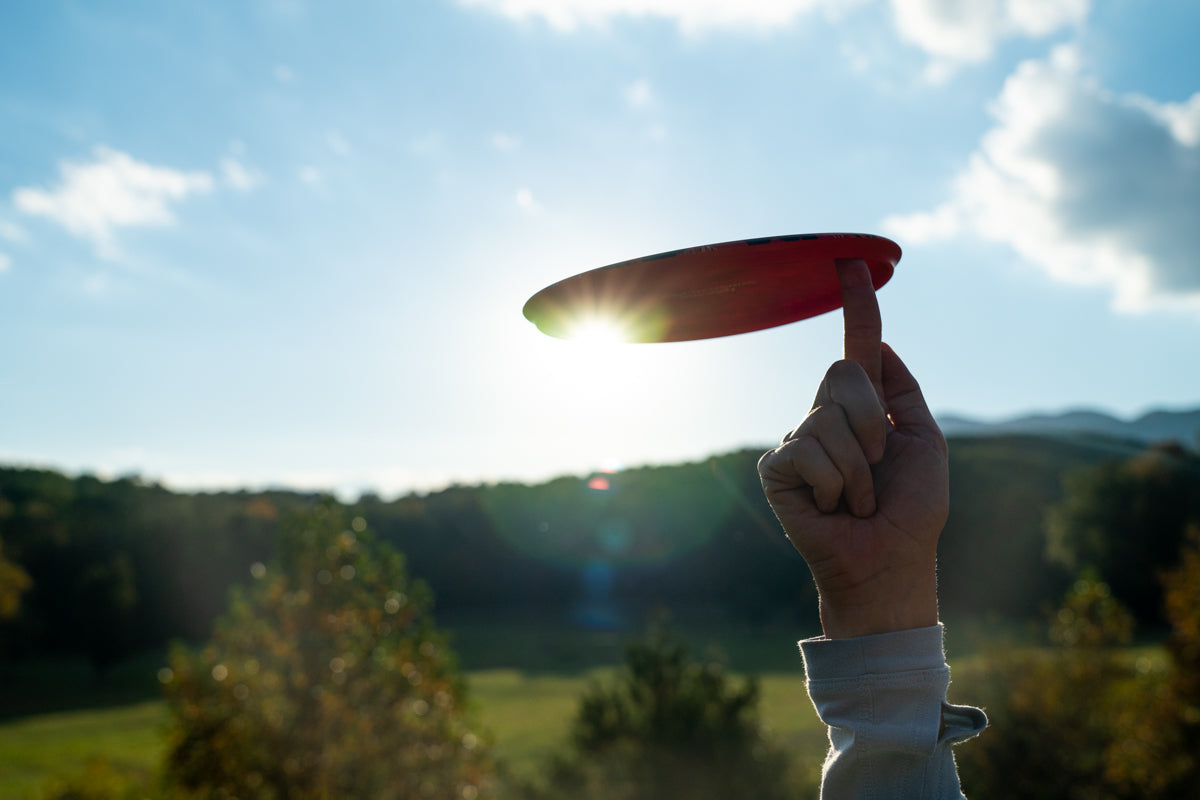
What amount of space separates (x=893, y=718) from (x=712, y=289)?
1211mm

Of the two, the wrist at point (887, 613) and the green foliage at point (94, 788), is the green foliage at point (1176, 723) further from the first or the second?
the green foliage at point (94, 788)

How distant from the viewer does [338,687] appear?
7.62 m

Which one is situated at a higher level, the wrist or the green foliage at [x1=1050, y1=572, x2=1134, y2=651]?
the wrist

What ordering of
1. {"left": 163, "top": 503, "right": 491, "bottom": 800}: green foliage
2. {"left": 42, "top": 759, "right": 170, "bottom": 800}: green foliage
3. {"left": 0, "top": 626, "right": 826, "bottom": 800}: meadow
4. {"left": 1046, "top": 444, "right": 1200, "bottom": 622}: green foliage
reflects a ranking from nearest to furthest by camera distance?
{"left": 163, "top": 503, "right": 491, "bottom": 800}: green foliage
{"left": 42, "top": 759, "right": 170, "bottom": 800}: green foliage
{"left": 0, "top": 626, "right": 826, "bottom": 800}: meadow
{"left": 1046, "top": 444, "right": 1200, "bottom": 622}: green foliage

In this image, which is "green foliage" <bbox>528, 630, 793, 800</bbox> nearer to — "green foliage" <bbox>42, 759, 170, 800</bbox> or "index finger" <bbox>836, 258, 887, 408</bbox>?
"green foliage" <bbox>42, 759, 170, 800</bbox>

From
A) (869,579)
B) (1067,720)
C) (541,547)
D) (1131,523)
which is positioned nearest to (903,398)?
(869,579)

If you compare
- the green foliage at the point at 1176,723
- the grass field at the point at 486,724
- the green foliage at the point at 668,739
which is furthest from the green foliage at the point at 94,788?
the green foliage at the point at 1176,723

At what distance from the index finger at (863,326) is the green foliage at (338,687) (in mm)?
6348

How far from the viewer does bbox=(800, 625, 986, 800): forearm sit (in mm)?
1698

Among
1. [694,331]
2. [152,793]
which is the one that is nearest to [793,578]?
[152,793]

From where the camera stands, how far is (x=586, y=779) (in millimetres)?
14555

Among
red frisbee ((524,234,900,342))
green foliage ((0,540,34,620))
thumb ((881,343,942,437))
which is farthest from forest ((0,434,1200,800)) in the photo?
thumb ((881,343,942,437))

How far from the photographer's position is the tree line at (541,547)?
46188 mm

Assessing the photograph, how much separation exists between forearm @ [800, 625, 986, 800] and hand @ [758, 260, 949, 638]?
62mm
